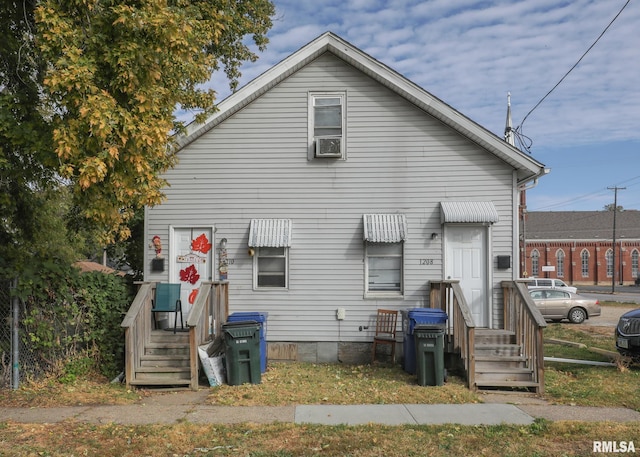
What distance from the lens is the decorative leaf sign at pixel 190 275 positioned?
11141mm

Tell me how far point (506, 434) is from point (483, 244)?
5.19 m

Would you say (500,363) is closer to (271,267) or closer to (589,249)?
(271,267)

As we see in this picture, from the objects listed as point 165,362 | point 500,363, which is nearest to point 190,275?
point 165,362

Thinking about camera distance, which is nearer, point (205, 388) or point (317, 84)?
point (205, 388)

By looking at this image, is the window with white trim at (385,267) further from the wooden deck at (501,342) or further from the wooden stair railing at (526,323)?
the wooden stair railing at (526,323)

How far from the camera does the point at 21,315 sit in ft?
28.6

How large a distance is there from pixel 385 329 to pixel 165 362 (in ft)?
14.3

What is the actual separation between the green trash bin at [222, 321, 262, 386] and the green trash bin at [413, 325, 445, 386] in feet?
9.04

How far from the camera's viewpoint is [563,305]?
20.5 meters

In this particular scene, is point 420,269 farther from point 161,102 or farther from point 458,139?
point 161,102

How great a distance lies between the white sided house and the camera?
1089 centimetres

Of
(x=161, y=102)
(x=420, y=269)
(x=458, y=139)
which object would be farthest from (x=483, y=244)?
(x=161, y=102)

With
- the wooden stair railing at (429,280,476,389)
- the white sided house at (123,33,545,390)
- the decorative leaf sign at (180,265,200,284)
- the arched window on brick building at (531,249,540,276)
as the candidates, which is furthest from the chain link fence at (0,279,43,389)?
the arched window on brick building at (531,249,540,276)

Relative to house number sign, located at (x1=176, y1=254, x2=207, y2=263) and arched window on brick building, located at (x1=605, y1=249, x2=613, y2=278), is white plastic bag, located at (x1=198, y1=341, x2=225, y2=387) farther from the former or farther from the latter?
arched window on brick building, located at (x1=605, y1=249, x2=613, y2=278)
